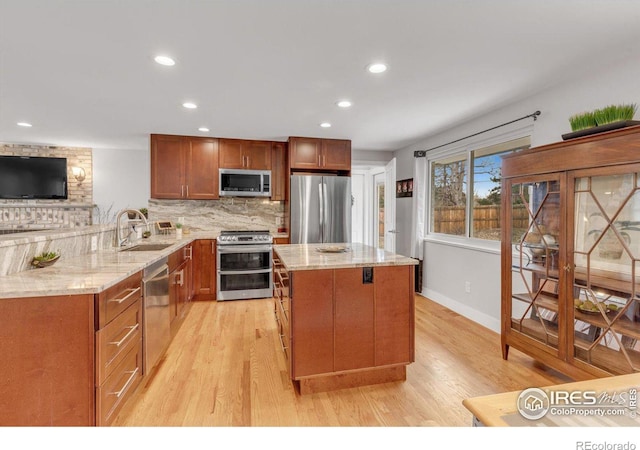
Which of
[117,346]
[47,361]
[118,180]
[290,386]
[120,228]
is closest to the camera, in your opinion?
[47,361]

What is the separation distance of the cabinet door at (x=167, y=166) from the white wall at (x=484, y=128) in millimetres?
3389

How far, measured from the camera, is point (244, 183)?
445 cm

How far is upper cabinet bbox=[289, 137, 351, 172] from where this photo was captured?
4.34 m

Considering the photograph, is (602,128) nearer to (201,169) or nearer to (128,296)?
(128,296)

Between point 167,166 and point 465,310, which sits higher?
point 167,166

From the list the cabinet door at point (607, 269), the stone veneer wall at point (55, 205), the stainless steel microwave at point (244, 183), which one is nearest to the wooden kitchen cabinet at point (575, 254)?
the cabinet door at point (607, 269)

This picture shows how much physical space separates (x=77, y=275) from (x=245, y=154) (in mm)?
3106

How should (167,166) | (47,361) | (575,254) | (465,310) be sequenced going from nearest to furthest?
1. (47,361)
2. (575,254)
3. (465,310)
4. (167,166)

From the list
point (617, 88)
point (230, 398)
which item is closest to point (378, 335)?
point (230, 398)

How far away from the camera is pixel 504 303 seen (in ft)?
8.23

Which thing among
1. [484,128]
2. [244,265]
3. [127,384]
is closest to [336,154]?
[484,128]

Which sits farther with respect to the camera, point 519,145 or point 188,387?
point 519,145
